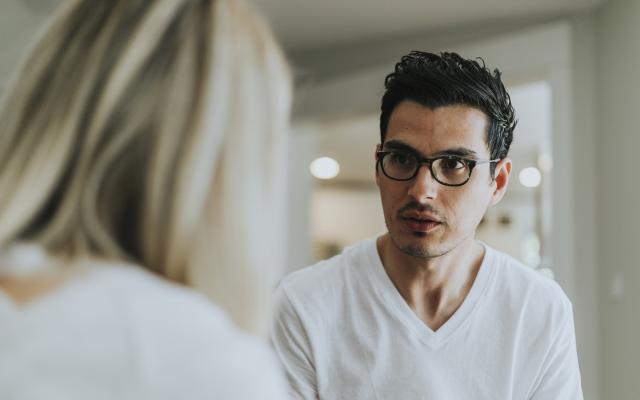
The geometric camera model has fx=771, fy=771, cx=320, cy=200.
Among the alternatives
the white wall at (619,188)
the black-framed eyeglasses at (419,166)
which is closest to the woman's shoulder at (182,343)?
the black-framed eyeglasses at (419,166)

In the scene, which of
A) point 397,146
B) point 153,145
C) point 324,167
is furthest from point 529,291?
point 324,167

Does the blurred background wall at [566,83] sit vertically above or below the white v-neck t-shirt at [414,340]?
above

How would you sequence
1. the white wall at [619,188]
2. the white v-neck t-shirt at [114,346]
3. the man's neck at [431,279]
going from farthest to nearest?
the white wall at [619,188] < the man's neck at [431,279] < the white v-neck t-shirt at [114,346]

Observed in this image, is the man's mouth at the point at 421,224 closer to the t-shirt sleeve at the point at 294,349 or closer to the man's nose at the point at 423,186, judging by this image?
the man's nose at the point at 423,186

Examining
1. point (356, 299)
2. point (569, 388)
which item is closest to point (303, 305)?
point (356, 299)

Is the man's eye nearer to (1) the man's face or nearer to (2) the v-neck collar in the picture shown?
(1) the man's face

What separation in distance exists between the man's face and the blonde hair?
2.57ft

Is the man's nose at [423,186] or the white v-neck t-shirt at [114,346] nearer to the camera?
the white v-neck t-shirt at [114,346]

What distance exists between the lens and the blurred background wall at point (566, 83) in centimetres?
332

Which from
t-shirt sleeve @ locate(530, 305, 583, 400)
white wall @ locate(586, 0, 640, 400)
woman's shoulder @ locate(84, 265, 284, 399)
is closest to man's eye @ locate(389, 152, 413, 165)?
t-shirt sleeve @ locate(530, 305, 583, 400)

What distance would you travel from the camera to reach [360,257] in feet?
5.04

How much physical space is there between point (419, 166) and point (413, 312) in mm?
278

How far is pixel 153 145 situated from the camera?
63 centimetres

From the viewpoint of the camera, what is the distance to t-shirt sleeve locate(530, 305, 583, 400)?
1430 mm
